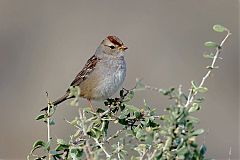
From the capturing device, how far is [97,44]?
16.9 meters

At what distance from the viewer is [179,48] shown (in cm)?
1722

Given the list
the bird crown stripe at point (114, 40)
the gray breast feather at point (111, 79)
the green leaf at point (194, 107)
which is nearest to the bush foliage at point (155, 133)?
the green leaf at point (194, 107)

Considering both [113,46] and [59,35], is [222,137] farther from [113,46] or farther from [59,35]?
[113,46]

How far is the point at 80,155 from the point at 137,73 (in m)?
12.1

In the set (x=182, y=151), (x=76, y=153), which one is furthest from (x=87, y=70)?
(x=182, y=151)

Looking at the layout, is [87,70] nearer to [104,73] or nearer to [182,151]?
[104,73]

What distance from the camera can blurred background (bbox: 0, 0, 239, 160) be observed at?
47.0 feet

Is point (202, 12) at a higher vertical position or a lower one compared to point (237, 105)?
higher

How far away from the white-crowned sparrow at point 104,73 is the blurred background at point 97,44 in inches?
197

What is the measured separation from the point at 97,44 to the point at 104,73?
9.48 metres

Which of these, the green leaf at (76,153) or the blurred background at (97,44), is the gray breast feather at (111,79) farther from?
the blurred background at (97,44)

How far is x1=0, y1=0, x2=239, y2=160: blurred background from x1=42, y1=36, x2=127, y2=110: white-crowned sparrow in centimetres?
501

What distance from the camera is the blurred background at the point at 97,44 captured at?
14336mm

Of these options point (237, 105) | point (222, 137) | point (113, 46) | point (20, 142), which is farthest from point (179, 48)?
point (113, 46)
